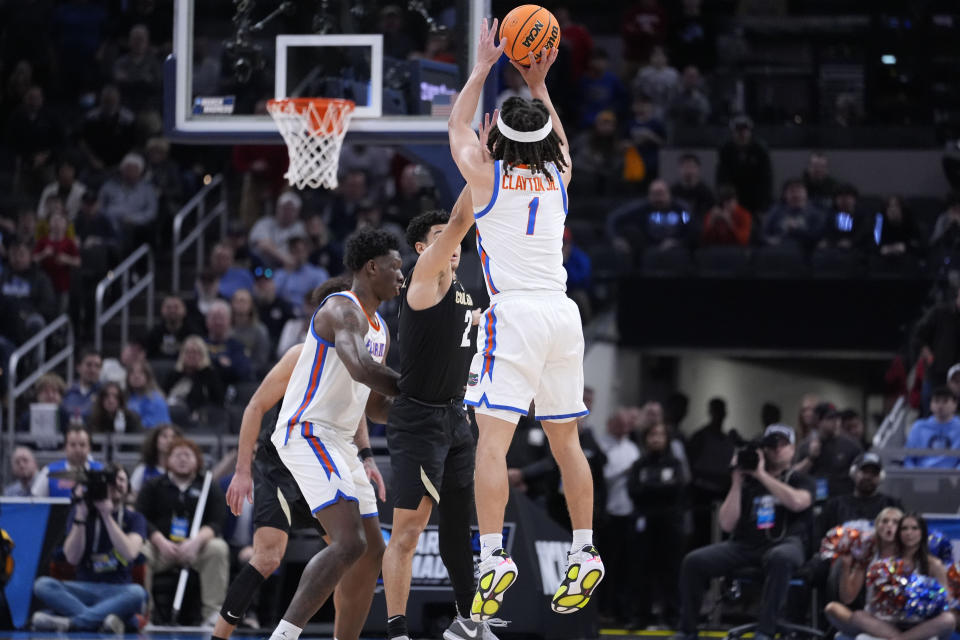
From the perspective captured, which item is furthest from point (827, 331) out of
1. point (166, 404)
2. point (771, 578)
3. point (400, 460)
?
point (400, 460)

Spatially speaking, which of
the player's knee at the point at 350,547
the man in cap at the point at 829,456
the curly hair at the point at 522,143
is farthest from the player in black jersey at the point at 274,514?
the man in cap at the point at 829,456

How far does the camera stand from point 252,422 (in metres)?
8.48

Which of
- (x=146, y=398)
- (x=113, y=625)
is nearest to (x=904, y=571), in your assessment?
(x=113, y=625)

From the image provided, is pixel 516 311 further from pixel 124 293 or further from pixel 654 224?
pixel 124 293

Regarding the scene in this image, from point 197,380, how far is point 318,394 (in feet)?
24.0

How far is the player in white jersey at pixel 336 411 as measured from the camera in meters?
7.89

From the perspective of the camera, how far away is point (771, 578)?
12016 millimetres

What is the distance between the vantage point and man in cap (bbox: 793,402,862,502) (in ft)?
44.0

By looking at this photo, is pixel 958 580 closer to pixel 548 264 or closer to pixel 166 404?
pixel 548 264

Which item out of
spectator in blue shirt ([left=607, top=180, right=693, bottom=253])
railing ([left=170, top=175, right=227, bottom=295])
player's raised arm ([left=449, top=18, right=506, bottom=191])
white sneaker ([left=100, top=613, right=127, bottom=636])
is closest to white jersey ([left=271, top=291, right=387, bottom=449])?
player's raised arm ([left=449, top=18, right=506, bottom=191])

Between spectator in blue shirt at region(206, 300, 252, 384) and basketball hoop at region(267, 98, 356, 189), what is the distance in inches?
203

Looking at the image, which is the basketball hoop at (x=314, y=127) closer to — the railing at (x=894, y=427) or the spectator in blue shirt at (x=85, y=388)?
the spectator in blue shirt at (x=85, y=388)

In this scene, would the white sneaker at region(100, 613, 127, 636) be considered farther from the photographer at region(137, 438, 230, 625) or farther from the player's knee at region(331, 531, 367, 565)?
the player's knee at region(331, 531, 367, 565)

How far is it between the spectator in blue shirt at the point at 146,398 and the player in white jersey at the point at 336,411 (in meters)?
6.99
